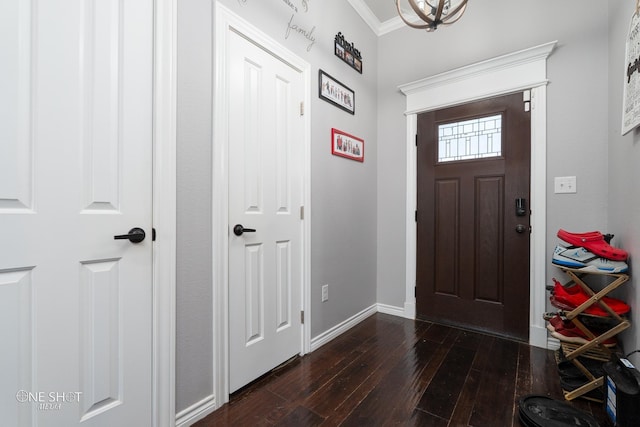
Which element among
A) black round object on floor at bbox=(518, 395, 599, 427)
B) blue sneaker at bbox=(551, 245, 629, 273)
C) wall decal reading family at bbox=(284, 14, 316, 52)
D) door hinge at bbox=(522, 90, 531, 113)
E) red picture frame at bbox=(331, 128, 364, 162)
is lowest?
black round object on floor at bbox=(518, 395, 599, 427)

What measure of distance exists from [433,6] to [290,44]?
94 centimetres

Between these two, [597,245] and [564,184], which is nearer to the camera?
[597,245]

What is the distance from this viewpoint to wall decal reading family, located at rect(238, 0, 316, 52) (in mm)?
1934

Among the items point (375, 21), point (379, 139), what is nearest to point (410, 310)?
point (379, 139)

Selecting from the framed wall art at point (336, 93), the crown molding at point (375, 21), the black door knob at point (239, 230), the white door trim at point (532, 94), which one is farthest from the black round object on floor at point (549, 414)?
the crown molding at point (375, 21)

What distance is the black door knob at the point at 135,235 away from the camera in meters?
1.18

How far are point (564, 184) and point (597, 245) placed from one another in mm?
641

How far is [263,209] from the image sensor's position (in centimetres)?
180

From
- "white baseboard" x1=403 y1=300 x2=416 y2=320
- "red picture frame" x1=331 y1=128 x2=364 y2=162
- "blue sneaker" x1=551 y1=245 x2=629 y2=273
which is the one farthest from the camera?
"white baseboard" x1=403 y1=300 x2=416 y2=320

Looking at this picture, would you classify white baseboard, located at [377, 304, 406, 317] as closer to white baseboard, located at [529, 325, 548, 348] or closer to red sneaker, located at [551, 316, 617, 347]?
white baseboard, located at [529, 325, 548, 348]

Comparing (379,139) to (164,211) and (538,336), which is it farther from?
(164,211)

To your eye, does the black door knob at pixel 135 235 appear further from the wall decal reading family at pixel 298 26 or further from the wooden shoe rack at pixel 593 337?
the wooden shoe rack at pixel 593 337

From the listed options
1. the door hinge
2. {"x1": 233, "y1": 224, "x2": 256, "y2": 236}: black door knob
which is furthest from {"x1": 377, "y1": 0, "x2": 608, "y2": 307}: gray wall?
{"x1": 233, "y1": 224, "x2": 256, "y2": 236}: black door knob

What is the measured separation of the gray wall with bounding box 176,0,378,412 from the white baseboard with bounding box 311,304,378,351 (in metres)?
0.05
